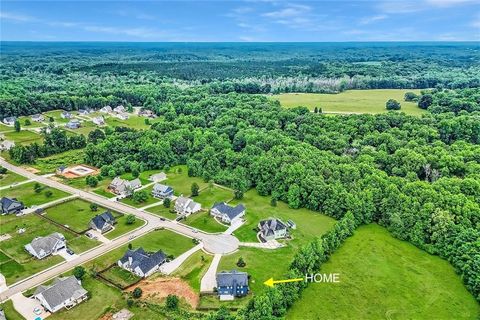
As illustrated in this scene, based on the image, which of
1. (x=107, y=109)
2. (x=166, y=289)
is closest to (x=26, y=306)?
(x=166, y=289)

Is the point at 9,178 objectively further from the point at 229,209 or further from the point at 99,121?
the point at 229,209

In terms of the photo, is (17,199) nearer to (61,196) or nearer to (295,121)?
(61,196)

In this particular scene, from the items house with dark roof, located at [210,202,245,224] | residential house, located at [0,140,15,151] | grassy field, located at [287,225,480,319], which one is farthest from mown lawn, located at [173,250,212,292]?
residential house, located at [0,140,15,151]

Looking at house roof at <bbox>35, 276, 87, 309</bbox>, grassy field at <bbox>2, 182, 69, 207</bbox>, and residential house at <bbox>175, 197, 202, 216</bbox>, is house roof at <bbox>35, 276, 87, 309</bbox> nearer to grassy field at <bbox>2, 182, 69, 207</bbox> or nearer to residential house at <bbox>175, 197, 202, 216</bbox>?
residential house at <bbox>175, 197, 202, 216</bbox>

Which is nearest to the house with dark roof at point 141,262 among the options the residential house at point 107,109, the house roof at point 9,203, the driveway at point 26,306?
the driveway at point 26,306

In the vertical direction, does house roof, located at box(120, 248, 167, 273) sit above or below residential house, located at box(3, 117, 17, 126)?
below

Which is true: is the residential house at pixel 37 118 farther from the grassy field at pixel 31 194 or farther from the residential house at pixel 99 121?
the grassy field at pixel 31 194
